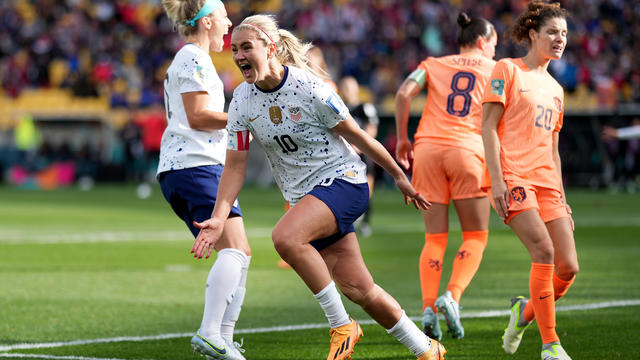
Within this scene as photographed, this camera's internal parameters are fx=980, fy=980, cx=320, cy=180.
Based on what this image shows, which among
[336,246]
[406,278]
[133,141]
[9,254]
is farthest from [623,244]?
[133,141]

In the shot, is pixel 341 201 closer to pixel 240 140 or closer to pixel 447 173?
pixel 240 140

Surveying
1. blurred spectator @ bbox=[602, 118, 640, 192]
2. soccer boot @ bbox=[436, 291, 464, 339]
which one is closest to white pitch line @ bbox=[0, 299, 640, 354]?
soccer boot @ bbox=[436, 291, 464, 339]

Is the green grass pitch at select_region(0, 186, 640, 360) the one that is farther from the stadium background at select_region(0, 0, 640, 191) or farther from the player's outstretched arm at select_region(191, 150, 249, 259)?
the stadium background at select_region(0, 0, 640, 191)

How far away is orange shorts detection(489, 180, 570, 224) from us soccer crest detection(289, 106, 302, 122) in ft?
4.79

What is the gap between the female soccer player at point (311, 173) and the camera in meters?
5.14

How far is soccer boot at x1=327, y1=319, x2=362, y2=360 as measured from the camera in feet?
17.0

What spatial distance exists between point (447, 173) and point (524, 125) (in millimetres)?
1332

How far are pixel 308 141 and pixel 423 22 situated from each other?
30.4 metres

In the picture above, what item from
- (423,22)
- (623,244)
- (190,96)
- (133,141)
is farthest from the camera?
(423,22)

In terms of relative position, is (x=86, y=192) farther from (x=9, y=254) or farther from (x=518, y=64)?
(x=518, y=64)

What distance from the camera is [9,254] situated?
1247cm

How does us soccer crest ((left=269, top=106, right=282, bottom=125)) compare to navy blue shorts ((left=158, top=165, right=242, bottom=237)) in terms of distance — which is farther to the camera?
navy blue shorts ((left=158, top=165, right=242, bottom=237))

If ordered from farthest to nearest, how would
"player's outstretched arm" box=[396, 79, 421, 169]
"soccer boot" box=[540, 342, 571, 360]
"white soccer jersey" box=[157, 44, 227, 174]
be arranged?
"player's outstretched arm" box=[396, 79, 421, 169] → "white soccer jersey" box=[157, 44, 227, 174] → "soccer boot" box=[540, 342, 571, 360]

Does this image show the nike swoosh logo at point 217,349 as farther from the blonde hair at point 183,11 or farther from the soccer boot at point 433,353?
the blonde hair at point 183,11
